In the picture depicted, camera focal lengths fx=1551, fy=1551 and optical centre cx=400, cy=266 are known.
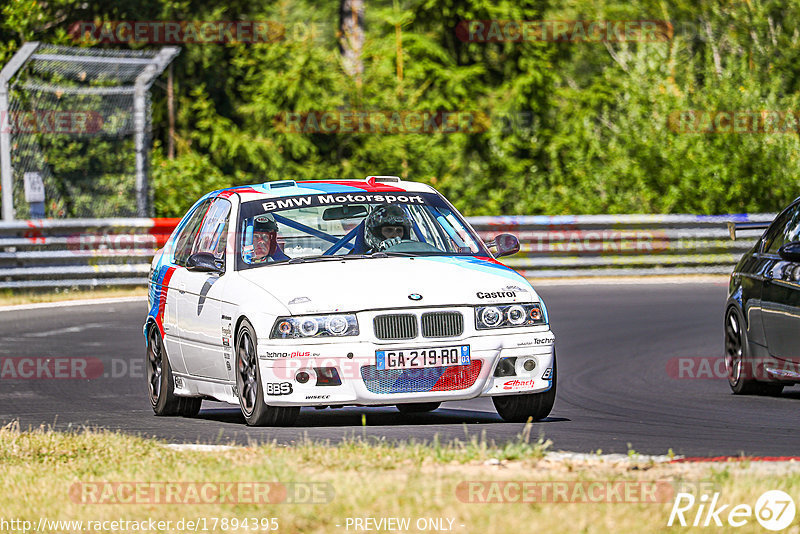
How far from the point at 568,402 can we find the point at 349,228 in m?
2.30

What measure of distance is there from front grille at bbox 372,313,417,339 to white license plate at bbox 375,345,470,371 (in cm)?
9

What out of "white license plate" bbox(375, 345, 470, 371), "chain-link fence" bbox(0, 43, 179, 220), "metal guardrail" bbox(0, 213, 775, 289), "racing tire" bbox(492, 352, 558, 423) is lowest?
"metal guardrail" bbox(0, 213, 775, 289)

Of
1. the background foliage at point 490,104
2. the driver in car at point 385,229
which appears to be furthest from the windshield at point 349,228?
the background foliage at point 490,104

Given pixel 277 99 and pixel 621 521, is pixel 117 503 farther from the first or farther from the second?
pixel 277 99

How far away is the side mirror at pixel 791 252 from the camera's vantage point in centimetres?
1055

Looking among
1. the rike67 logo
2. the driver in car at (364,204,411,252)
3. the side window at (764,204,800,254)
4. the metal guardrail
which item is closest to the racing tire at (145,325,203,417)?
the driver in car at (364,204,411,252)

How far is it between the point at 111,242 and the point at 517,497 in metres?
17.3

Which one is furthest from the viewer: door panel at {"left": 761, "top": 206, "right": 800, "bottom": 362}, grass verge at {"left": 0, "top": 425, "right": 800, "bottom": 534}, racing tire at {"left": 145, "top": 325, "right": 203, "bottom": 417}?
racing tire at {"left": 145, "top": 325, "right": 203, "bottom": 417}

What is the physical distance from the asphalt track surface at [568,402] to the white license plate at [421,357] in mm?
425

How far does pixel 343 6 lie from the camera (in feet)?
116

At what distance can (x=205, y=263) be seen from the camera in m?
10.1

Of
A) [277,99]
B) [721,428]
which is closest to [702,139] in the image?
[277,99]

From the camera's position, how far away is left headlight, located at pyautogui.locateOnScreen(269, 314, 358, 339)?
29.8 feet

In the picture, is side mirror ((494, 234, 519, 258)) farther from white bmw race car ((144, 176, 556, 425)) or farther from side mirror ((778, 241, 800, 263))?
side mirror ((778, 241, 800, 263))
